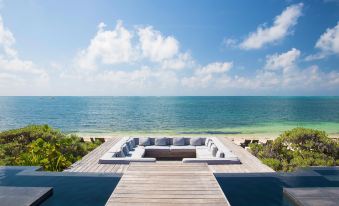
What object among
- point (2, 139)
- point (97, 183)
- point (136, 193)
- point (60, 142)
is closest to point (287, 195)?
point (136, 193)

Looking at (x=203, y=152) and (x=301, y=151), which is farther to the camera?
(x=203, y=152)

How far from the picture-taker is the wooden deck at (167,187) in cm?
623

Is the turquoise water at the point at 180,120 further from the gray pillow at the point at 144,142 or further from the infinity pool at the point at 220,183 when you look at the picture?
the infinity pool at the point at 220,183

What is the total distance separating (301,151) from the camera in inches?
564

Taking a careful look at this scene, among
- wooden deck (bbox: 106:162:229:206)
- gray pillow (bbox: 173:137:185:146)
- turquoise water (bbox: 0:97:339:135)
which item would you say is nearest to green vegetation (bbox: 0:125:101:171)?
wooden deck (bbox: 106:162:229:206)


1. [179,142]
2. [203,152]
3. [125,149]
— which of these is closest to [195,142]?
[179,142]

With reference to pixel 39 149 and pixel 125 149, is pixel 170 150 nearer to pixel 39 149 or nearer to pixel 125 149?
pixel 125 149

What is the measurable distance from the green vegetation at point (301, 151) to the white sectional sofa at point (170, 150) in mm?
2212

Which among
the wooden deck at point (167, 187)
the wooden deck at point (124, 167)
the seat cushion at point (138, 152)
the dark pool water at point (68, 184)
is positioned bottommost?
the seat cushion at point (138, 152)

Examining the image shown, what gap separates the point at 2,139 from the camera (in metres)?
14.8

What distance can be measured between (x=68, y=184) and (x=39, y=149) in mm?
4889

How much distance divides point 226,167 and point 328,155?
6.30 meters

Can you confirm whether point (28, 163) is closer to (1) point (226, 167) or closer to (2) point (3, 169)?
(2) point (3, 169)

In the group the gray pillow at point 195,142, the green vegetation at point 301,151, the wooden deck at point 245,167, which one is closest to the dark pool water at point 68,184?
the wooden deck at point 245,167
